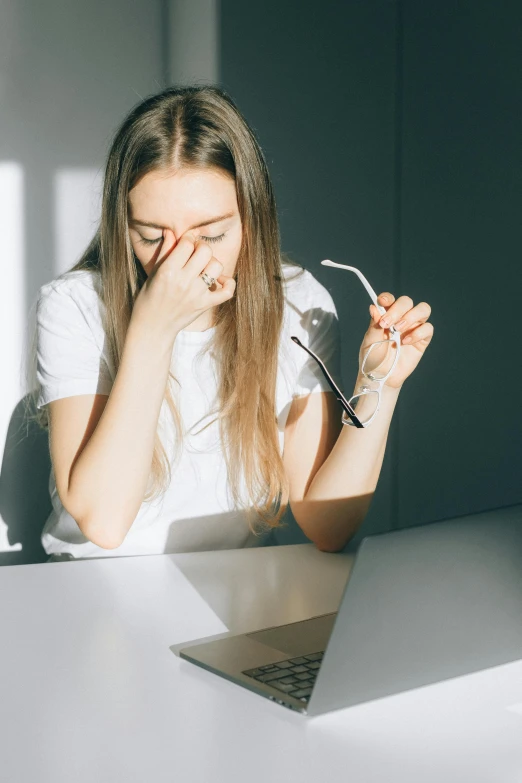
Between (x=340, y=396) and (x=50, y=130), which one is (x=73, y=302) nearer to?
(x=340, y=396)

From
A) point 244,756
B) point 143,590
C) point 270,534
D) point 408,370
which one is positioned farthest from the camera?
point 270,534

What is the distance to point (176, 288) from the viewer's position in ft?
3.97

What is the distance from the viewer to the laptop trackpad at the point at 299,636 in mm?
816

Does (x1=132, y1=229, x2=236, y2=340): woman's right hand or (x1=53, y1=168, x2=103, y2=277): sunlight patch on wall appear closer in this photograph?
(x1=132, y1=229, x2=236, y2=340): woman's right hand

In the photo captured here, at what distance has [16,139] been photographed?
204 cm

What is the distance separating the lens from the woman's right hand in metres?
1.21

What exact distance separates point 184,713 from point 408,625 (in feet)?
0.62

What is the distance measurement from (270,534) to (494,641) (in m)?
0.81

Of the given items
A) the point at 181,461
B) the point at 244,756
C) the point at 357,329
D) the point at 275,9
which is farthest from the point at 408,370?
the point at 275,9

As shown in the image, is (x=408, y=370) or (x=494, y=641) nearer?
(x=494, y=641)

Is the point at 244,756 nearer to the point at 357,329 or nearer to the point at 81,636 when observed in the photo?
the point at 81,636

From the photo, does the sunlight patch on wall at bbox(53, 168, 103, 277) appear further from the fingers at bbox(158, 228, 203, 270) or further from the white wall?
the fingers at bbox(158, 228, 203, 270)

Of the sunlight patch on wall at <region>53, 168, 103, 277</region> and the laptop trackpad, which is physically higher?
the sunlight patch on wall at <region>53, 168, 103, 277</region>

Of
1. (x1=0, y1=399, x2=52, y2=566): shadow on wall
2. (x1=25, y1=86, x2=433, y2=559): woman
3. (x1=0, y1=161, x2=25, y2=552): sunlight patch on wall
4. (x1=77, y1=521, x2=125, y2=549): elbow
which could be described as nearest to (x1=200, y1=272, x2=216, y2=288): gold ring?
(x1=25, y1=86, x2=433, y2=559): woman
